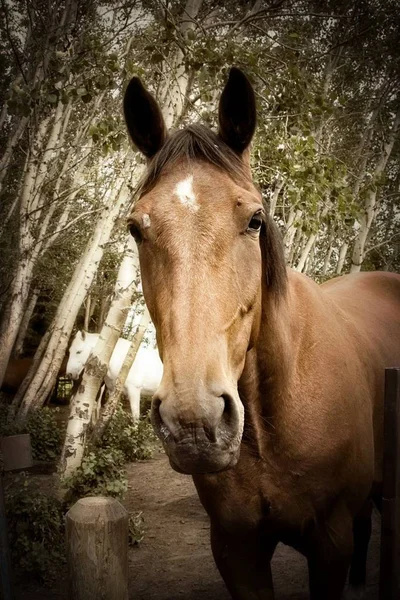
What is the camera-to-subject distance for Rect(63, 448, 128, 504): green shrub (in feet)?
16.6

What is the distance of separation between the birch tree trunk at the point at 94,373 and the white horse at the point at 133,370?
4183 millimetres

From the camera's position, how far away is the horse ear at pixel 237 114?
2.01 meters

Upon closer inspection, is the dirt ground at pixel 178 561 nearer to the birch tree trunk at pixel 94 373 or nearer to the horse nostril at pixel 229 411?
the birch tree trunk at pixel 94 373

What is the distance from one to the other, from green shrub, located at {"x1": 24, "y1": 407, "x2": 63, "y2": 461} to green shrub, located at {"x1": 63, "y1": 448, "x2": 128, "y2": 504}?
2873 mm

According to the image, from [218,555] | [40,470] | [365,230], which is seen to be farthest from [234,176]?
[365,230]

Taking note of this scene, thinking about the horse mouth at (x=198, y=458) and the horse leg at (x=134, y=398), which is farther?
the horse leg at (x=134, y=398)

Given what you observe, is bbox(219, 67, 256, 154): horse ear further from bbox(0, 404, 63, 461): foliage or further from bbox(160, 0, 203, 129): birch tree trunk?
bbox(0, 404, 63, 461): foliage

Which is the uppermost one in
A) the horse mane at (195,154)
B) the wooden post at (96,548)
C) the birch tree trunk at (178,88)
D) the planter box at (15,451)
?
the birch tree trunk at (178,88)

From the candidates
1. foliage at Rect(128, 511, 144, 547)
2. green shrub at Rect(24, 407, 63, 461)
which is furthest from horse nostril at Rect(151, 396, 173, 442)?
green shrub at Rect(24, 407, 63, 461)

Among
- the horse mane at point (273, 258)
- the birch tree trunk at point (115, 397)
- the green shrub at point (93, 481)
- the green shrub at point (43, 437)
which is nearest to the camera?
the horse mane at point (273, 258)

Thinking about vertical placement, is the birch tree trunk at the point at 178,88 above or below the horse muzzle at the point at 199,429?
above

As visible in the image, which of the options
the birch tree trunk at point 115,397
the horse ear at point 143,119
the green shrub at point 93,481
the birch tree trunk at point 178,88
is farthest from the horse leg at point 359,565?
the birch tree trunk at point 178,88

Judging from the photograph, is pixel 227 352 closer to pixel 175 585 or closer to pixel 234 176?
pixel 234 176

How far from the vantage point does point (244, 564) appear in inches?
88.7
